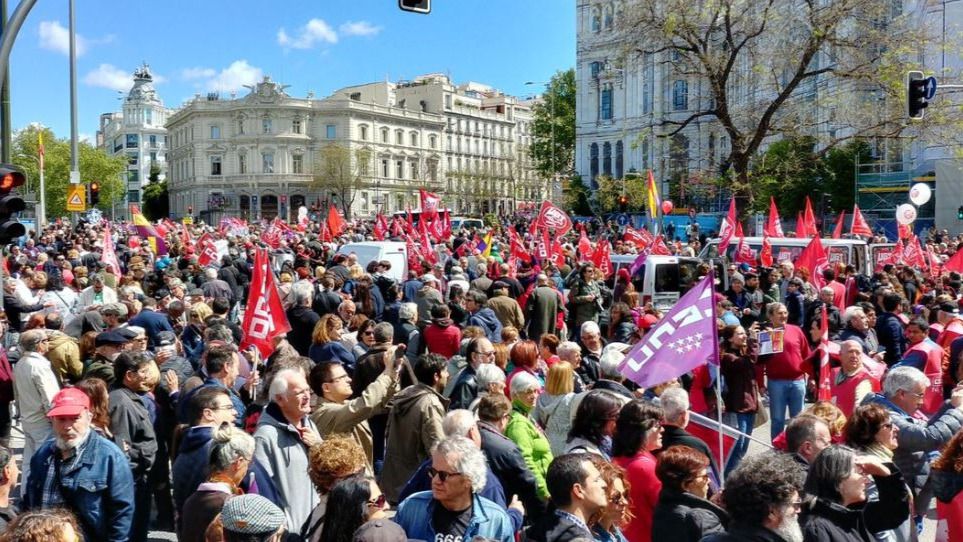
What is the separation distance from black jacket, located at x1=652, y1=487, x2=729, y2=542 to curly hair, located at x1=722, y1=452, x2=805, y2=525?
35 centimetres

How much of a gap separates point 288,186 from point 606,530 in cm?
9232

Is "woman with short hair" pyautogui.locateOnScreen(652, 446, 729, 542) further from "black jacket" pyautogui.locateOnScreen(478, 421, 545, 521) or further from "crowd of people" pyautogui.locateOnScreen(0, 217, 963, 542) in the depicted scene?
"black jacket" pyautogui.locateOnScreen(478, 421, 545, 521)

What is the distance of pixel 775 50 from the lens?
85.2 feet

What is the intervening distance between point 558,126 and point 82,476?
3213 inches

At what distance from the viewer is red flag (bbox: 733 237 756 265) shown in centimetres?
1888

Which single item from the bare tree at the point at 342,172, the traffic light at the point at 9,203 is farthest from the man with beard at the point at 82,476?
the bare tree at the point at 342,172

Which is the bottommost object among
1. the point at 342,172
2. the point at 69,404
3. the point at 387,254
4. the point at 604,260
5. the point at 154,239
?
the point at 69,404

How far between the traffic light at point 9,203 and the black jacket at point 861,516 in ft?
23.0

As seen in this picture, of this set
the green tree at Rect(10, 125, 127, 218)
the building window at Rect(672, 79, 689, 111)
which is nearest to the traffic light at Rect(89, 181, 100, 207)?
the building window at Rect(672, 79, 689, 111)

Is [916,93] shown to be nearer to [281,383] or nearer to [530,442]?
[530,442]

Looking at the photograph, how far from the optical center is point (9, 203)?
26.5ft

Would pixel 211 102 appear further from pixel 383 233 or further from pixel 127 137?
pixel 383 233

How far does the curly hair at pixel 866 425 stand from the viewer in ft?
15.4

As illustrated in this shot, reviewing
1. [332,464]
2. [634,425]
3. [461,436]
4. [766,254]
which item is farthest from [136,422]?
[766,254]
